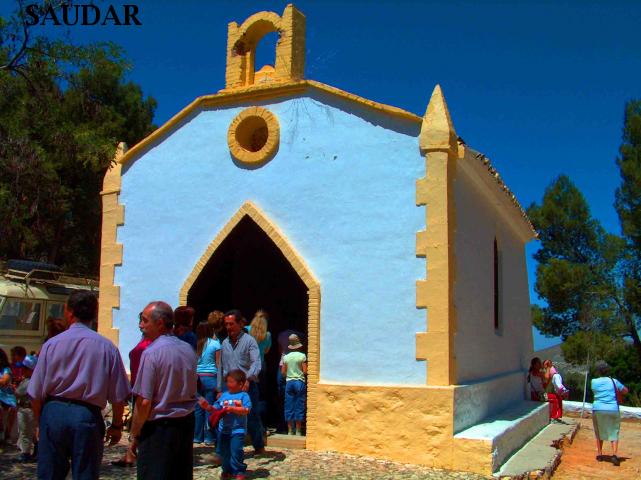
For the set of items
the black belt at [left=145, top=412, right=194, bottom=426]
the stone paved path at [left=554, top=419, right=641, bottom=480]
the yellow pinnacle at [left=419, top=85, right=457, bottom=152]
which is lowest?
the stone paved path at [left=554, top=419, right=641, bottom=480]

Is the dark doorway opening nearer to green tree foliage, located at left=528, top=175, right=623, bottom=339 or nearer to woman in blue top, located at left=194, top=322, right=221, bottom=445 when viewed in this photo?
woman in blue top, located at left=194, top=322, right=221, bottom=445

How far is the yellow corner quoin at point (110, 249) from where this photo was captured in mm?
10805

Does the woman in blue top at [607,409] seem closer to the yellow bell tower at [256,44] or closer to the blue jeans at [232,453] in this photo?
the blue jeans at [232,453]

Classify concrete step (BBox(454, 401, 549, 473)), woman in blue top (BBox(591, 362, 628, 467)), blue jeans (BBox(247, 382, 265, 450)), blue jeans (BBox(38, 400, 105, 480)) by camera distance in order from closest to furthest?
blue jeans (BBox(38, 400, 105, 480)), concrete step (BBox(454, 401, 549, 473)), blue jeans (BBox(247, 382, 265, 450)), woman in blue top (BBox(591, 362, 628, 467))

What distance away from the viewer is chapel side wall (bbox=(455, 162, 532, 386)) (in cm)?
920

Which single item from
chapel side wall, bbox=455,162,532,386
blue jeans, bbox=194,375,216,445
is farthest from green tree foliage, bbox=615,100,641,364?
blue jeans, bbox=194,375,216,445

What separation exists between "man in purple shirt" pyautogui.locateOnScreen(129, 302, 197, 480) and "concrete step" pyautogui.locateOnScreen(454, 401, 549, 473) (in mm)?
4009

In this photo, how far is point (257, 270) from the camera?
12.3m

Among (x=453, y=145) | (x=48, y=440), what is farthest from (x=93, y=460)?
(x=453, y=145)

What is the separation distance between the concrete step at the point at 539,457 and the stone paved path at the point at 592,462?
0.52 feet

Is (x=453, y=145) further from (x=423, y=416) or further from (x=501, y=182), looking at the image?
(x=423, y=416)

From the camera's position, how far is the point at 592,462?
10148 millimetres

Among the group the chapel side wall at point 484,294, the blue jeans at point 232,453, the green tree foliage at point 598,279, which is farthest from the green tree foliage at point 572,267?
the blue jeans at point 232,453

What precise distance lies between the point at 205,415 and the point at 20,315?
5.55 metres
